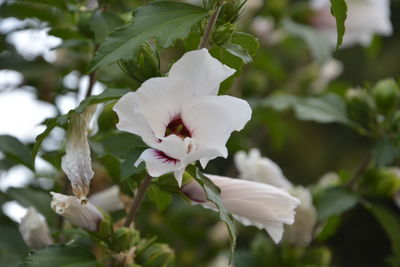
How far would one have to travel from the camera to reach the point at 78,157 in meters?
0.60

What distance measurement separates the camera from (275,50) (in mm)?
2057

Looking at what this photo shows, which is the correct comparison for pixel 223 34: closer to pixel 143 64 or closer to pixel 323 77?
pixel 143 64

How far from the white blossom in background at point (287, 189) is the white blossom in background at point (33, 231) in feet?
0.93

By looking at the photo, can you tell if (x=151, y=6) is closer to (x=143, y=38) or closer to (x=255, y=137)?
(x=143, y=38)

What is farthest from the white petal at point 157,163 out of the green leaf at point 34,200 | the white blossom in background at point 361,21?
the white blossom in background at point 361,21

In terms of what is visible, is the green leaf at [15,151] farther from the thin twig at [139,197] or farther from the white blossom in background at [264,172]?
the white blossom in background at [264,172]

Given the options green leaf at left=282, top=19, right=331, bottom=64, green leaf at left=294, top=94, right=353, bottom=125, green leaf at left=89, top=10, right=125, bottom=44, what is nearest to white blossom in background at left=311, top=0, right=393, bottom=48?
green leaf at left=282, top=19, right=331, bottom=64

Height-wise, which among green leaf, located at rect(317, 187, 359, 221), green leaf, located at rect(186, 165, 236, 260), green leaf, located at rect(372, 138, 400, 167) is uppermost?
green leaf, located at rect(186, 165, 236, 260)

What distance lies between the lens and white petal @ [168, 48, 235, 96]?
1.82ft

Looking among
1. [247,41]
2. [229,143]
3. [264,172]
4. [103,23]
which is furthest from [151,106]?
[229,143]

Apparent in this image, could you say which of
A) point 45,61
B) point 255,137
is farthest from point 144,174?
point 255,137

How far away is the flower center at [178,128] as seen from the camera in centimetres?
58

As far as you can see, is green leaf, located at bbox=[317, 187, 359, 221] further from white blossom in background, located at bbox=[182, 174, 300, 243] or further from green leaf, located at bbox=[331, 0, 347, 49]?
green leaf, located at bbox=[331, 0, 347, 49]

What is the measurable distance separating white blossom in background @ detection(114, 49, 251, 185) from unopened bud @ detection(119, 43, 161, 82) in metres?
0.06
